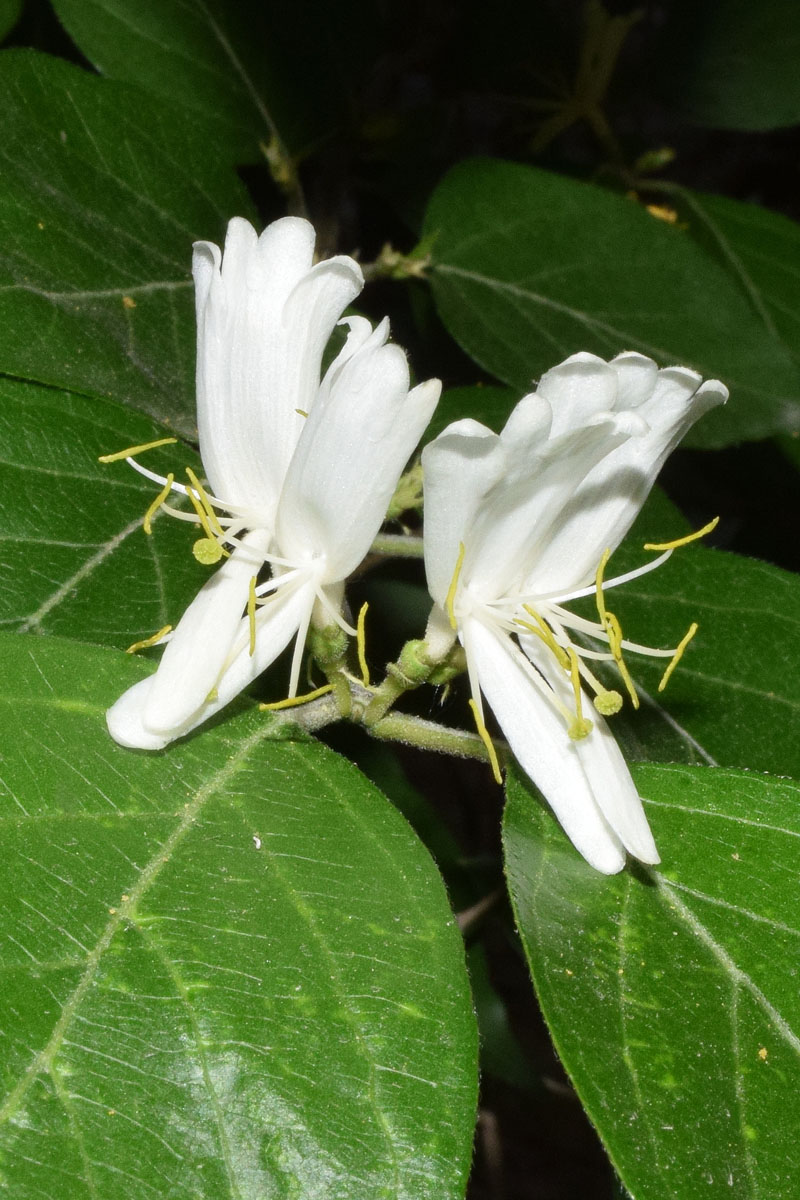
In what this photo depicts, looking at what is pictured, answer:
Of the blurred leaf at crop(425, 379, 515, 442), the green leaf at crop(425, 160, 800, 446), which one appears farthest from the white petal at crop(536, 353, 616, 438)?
the green leaf at crop(425, 160, 800, 446)

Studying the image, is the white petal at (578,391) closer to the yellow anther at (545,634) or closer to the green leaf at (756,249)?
the yellow anther at (545,634)

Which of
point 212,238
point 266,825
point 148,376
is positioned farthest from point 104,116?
point 266,825

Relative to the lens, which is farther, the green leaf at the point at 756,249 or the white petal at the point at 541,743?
the green leaf at the point at 756,249

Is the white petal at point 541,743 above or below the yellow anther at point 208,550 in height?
below

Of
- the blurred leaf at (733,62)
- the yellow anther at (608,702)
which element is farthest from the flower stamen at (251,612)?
the blurred leaf at (733,62)

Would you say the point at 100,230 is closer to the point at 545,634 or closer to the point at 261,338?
the point at 261,338

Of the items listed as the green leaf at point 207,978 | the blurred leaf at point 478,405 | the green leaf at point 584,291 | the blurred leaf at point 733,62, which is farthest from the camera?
the blurred leaf at point 733,62

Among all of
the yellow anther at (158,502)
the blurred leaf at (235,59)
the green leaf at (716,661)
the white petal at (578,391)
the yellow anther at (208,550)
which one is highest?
the blurred leaf at (235,59)

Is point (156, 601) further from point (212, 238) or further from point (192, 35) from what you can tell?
point (192, 35)
